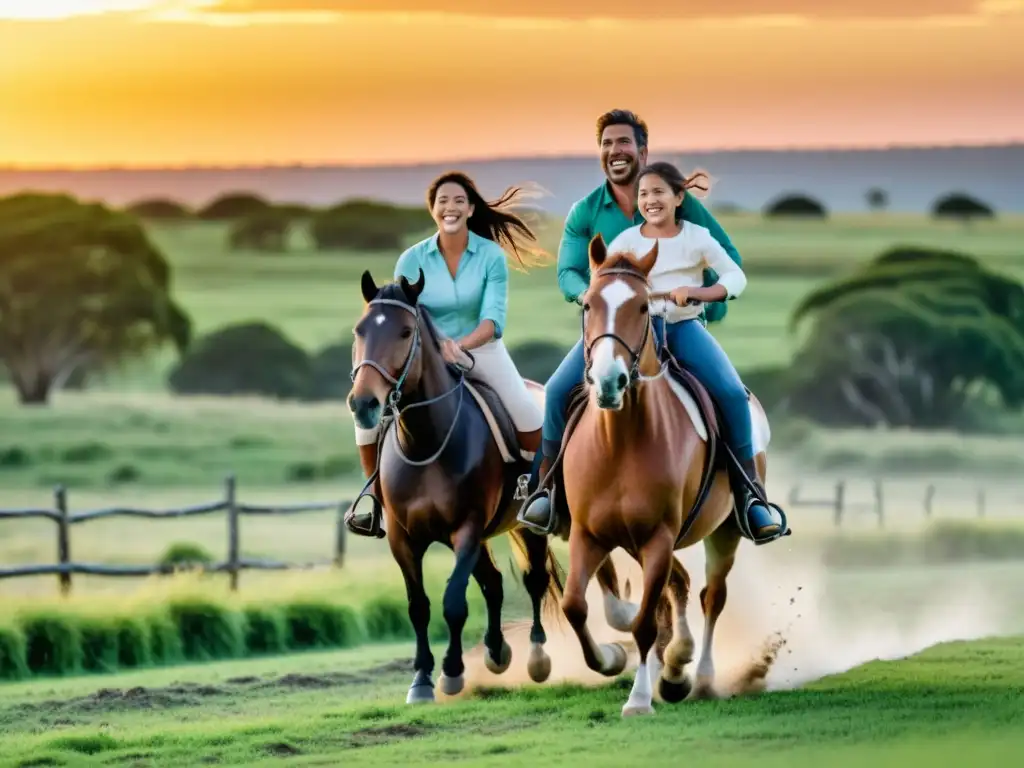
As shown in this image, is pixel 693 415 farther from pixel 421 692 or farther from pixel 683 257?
pixel 421 692

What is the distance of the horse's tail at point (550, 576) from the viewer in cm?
1288

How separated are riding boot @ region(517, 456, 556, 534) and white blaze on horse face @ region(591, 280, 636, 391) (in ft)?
4.88

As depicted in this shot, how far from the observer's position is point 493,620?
12.2 meters

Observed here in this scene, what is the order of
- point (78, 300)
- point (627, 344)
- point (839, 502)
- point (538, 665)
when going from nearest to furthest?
point (627, 344), point (538, 665), point (839, 502), point (78, 300)

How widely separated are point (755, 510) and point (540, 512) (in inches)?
47.3

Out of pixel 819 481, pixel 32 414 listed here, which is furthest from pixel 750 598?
pixel 32 414

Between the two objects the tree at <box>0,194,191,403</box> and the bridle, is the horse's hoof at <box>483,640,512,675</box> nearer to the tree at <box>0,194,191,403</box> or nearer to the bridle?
the bridle

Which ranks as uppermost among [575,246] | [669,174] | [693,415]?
[669,174]

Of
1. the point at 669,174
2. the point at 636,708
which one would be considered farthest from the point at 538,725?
the point at 669,174

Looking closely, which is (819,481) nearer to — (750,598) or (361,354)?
(750,598)

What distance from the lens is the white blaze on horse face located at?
31.4 ft

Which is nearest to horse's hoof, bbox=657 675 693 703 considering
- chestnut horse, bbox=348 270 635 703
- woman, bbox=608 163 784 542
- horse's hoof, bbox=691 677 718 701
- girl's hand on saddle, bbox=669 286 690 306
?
horse's hoof, bbox=691 677 718 701

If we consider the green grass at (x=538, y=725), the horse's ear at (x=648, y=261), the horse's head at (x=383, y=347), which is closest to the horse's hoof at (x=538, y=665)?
the green grass at (x=538, y=725)

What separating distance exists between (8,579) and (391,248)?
125 ft
